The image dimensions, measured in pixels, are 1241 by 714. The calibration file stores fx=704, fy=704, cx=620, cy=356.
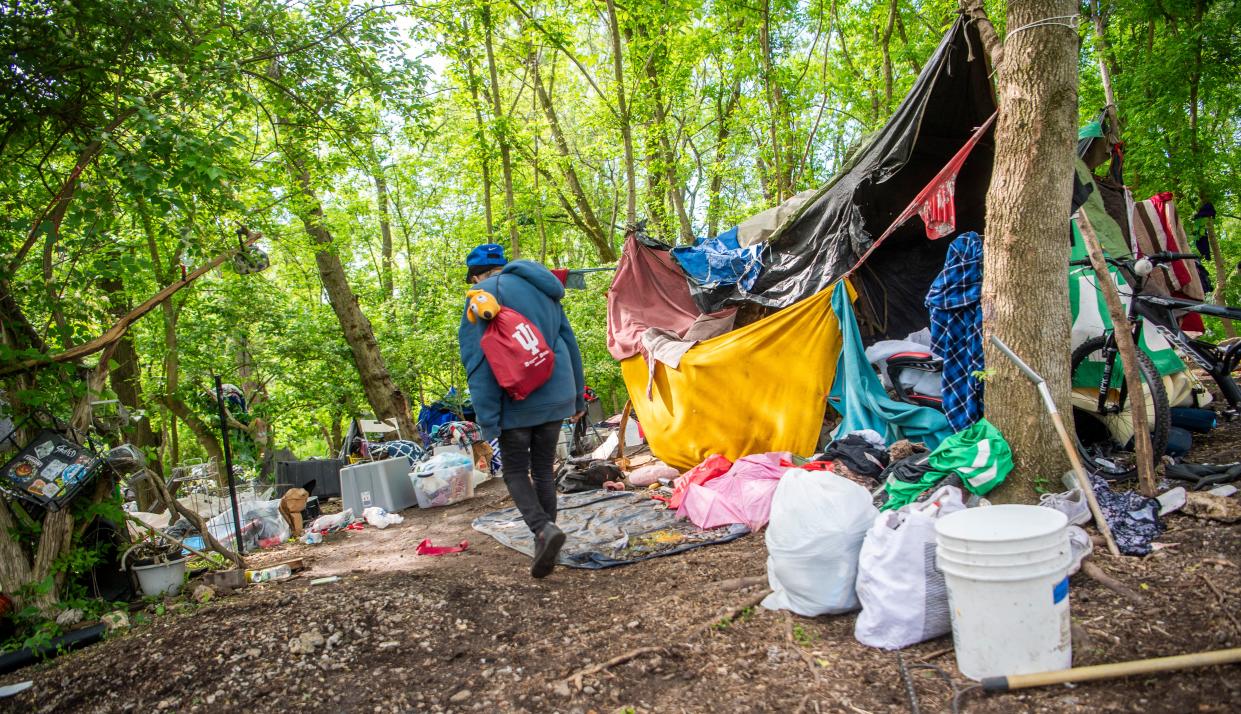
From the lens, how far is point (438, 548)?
15.5 feet

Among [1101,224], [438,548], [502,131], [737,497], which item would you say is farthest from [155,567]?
[502,131]

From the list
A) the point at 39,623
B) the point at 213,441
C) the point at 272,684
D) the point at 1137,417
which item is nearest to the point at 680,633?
the point at 272,684

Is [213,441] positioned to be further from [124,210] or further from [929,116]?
[929,116]

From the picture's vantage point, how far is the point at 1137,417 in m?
3.05

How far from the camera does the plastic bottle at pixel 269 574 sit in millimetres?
4078

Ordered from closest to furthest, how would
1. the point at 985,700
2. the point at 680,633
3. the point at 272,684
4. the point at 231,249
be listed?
the point at 985,700
the point at 272,684
the point at 680,633
the point at 231,249

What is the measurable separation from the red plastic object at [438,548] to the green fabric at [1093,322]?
157 inches

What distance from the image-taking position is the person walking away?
11.5 ft

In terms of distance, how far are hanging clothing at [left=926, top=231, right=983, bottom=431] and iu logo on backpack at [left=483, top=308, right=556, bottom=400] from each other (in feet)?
8.24

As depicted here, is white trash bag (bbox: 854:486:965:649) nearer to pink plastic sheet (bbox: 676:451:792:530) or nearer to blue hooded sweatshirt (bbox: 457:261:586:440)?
pink plastic sheet (bbox: 676:451:792:530)

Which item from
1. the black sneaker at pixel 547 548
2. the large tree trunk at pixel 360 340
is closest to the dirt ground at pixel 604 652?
the black sneaker at pixel 547 548

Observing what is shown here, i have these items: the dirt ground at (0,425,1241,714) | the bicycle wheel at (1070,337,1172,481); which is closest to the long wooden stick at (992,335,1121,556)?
the dirt ground at (0,425,1241,714)

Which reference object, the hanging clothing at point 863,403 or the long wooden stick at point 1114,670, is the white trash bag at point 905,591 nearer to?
the long wooden stick at point 1114,670

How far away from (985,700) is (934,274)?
445 cm
